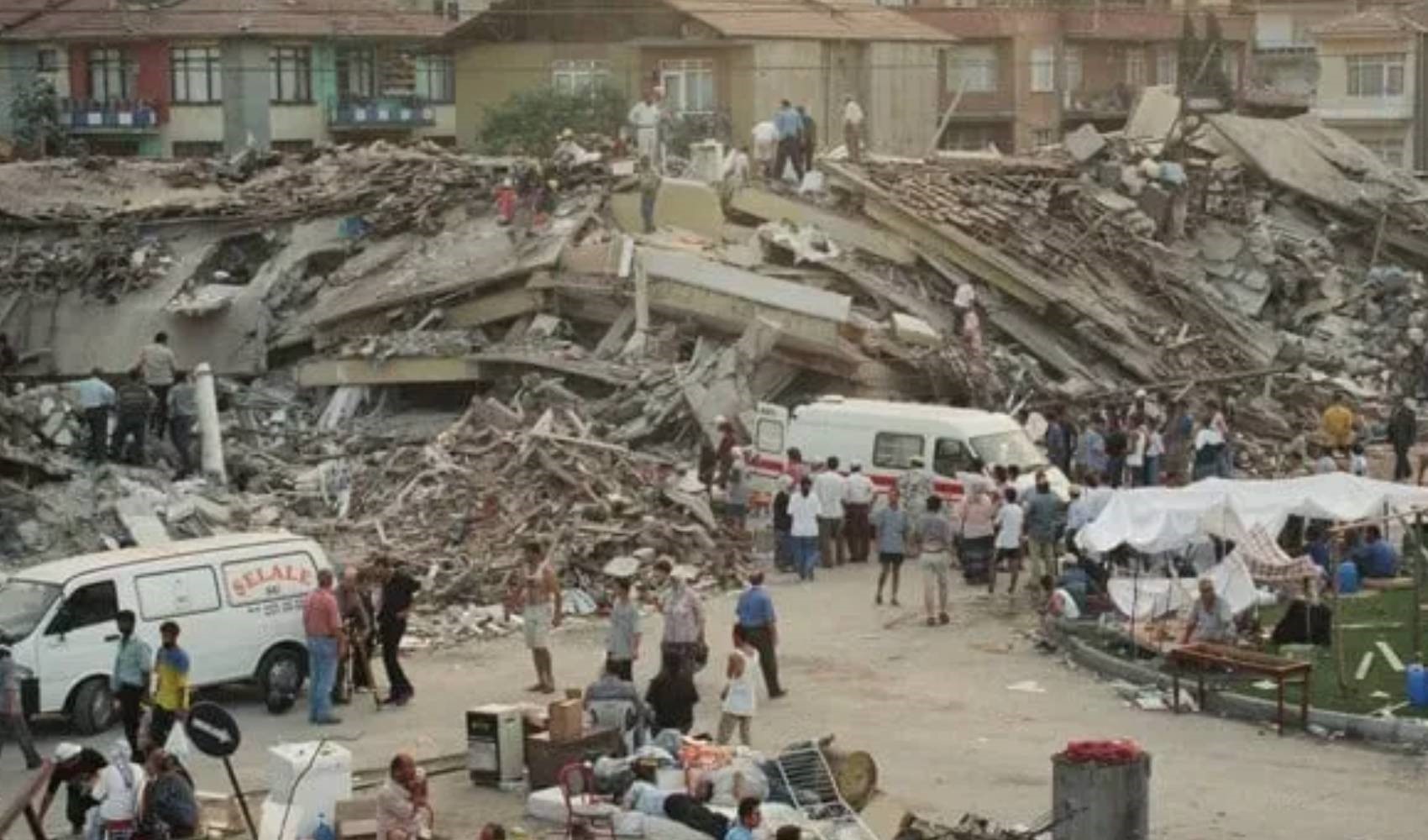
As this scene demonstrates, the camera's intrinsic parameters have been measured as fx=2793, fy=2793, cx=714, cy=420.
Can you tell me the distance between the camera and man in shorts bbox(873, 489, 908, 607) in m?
30.8

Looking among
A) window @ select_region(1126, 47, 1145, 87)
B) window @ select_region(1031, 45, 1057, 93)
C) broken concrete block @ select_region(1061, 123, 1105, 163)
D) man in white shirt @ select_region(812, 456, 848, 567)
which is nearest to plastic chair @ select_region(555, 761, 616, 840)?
man in white shirt @ select_region(812, 456, 848, 567)

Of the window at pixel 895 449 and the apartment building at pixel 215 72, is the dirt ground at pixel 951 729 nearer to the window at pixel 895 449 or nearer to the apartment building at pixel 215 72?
the window at pixel 895 449

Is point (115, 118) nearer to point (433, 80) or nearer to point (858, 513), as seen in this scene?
point (433, 80)

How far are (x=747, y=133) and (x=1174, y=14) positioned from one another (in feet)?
98.6

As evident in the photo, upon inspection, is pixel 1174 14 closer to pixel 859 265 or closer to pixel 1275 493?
pixel 859 265

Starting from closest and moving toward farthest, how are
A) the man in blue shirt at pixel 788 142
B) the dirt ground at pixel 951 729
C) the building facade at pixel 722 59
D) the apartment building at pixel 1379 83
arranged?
the dirt ground at pixel 951 729 → the man in blue shirt at pixel 788 142 → the building facade at pixel 722 59 → the apartment building at pixel 1379 83

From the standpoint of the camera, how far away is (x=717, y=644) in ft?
94.9

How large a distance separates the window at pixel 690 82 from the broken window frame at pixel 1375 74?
2392cm

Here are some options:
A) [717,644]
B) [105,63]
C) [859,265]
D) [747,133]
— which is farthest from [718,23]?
[717,644]

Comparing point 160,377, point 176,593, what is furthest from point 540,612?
point 160,377

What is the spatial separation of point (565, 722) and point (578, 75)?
48695 mm

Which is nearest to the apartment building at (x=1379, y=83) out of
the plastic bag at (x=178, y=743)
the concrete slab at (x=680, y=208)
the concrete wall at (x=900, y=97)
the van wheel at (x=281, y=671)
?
the concrete wall at (x=900, y=97)

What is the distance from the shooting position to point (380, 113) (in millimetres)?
78312

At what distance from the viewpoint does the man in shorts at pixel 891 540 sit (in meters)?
30.8
